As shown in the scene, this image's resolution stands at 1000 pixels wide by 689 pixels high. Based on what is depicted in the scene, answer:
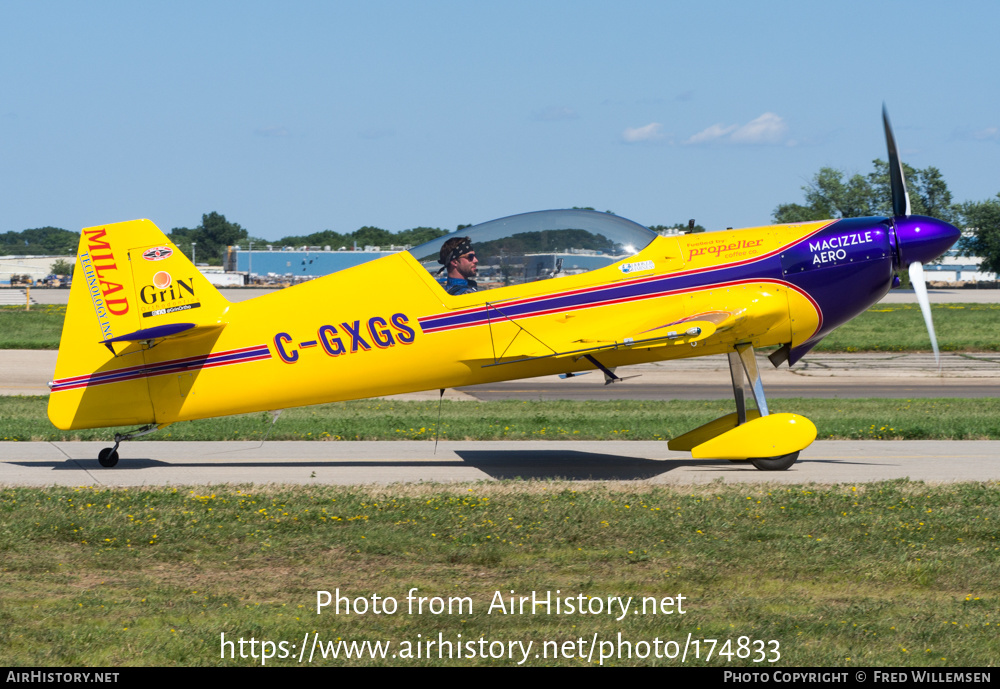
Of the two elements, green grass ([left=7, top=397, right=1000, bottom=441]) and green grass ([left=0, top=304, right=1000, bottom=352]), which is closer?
green grass ([left=7, top=397, right=1000, bottom=441])

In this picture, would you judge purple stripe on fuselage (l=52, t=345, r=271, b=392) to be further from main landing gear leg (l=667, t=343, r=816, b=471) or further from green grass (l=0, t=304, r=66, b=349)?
green grass (l=0, t=304, r=66, b=349)

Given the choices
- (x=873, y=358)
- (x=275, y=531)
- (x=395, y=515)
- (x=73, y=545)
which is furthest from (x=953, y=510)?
(x=873, y=358)

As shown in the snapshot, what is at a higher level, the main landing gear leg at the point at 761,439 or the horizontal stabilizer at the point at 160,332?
the horizontal stabilizer at the point at 160,332

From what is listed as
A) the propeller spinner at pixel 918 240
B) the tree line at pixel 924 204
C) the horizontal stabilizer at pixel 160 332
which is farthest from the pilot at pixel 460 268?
the tree line at pixel 924 204

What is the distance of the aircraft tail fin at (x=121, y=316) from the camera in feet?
35.2

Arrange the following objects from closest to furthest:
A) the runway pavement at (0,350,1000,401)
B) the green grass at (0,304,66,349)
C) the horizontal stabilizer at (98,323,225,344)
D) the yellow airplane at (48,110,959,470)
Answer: the horizontal stabilizer at (98,323,225,344)
the yellow airplane at (48,110,959,470)
the runway pavement at (0,350,1000,401)
the green grass at (0,304,66,349)

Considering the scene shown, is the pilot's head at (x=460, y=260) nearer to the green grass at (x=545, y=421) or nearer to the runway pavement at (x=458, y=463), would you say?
the runway pavement at (x=458, y=463)

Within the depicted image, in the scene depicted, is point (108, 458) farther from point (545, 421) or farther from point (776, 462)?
point (776, 462)

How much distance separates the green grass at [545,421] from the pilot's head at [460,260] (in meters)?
4.26

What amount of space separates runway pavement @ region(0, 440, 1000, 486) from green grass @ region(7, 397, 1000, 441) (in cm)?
58

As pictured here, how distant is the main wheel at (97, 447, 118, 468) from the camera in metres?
11.8

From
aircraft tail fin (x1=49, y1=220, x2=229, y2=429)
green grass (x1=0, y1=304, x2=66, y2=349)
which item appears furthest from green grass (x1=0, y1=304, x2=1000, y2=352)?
aircraft tail fin (x1=49, y1=220, x2=229, y2=429)

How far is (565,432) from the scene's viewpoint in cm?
1498

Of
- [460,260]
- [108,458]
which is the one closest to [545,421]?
[460,260]
